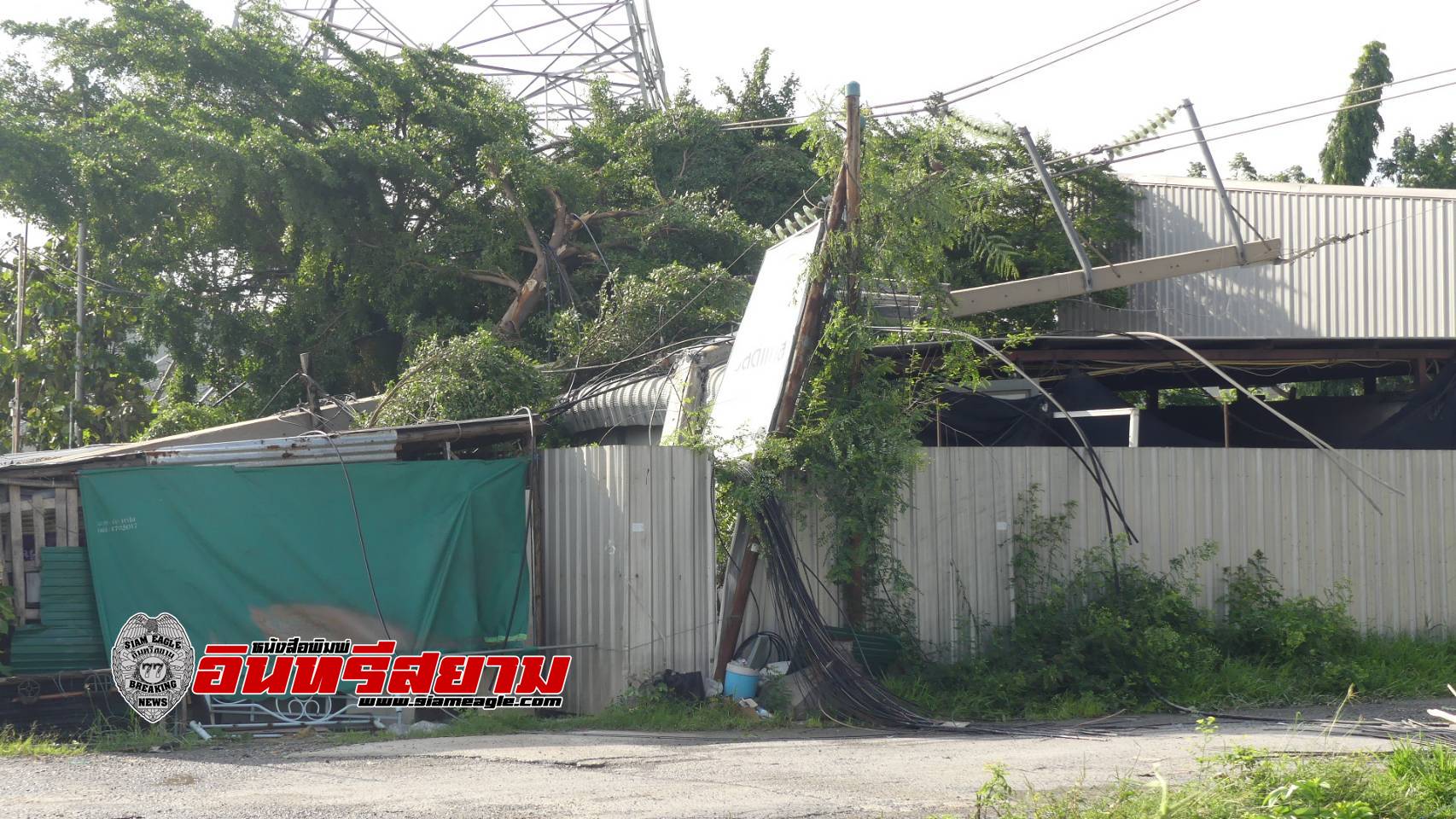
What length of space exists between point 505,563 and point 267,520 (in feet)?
6.09

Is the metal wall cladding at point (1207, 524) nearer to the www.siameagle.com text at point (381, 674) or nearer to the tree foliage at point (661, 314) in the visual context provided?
the www.siameagle.com text at point (381, 674)

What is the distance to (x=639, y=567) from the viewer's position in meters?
8.85

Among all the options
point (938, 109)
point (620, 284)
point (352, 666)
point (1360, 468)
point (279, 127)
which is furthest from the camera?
point (279, 127)

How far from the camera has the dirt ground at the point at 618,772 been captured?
5.88 metres

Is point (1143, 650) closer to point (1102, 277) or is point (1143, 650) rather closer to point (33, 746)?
point (1102, 277)

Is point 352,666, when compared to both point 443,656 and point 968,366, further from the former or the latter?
point 968,366

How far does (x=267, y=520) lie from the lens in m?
8.90

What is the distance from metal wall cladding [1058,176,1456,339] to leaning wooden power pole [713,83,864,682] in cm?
907

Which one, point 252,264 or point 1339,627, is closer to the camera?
point 1339,627

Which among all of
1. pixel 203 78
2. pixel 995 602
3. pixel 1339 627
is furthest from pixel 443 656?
pixel 203 78

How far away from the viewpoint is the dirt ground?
588cm

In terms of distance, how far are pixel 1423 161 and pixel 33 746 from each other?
107 ft

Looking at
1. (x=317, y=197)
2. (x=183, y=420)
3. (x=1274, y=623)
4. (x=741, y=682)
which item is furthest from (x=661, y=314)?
(x=183, y=420)

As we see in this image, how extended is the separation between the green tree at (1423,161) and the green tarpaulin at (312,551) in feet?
93.7
